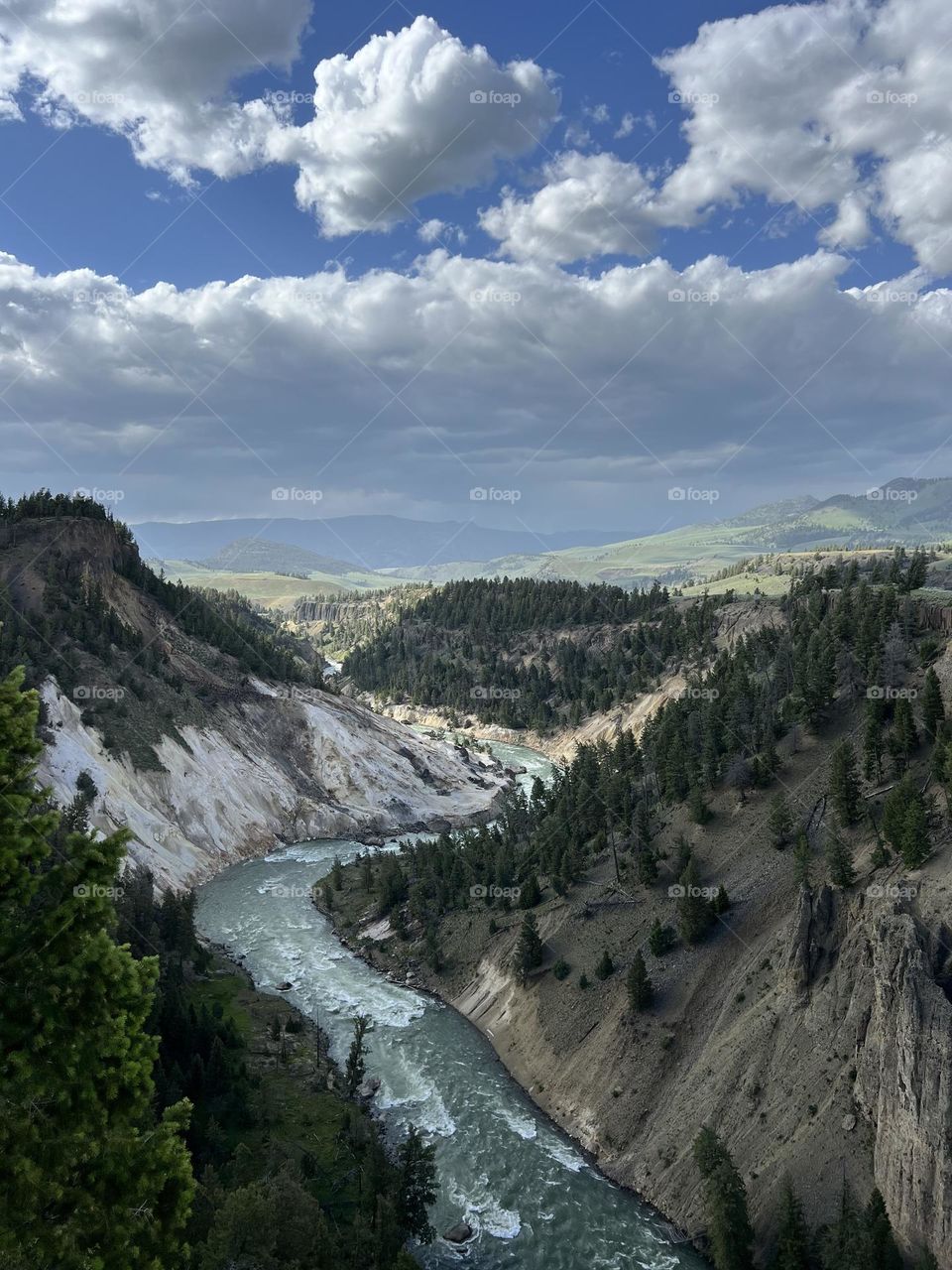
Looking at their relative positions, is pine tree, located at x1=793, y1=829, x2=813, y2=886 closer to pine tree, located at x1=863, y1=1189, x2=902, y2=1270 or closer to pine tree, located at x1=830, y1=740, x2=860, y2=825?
pine tree, located at x1=830, y1=740, x2=860, y2=825

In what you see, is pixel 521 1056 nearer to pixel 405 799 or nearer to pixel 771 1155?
pixel 771 1155

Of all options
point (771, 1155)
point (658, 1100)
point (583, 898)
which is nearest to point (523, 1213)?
point (658, 1100)

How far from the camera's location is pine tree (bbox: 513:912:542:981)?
53.1m

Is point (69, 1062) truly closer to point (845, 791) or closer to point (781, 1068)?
point (781, 1068)

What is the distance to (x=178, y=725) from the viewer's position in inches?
3873

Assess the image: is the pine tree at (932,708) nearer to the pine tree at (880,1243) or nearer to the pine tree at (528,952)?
the pine tree at (880,1243)

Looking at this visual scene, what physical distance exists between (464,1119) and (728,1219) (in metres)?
16.3

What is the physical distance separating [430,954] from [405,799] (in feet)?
177

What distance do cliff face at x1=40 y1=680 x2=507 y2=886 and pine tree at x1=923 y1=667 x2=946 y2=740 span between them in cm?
6544

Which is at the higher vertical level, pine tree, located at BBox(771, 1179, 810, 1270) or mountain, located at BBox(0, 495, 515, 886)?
mountain, located at BBox(0, 495, 515, 886)

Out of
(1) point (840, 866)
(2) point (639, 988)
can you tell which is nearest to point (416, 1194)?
(2) point (639, 988)

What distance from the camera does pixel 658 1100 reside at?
40688 mm

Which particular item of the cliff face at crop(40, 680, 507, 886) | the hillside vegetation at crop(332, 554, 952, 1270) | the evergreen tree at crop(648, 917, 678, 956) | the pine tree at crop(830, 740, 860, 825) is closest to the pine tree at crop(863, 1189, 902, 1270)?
the hillside vegetation at crop(332, 554, 952, 1270)

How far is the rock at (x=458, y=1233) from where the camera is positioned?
1350 inches
